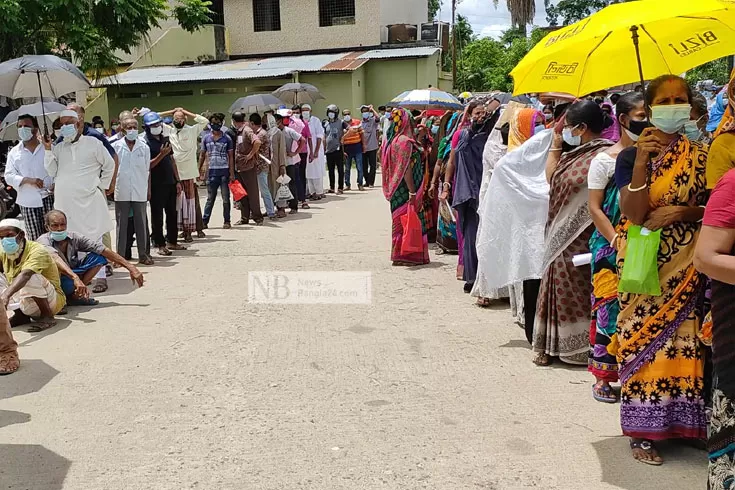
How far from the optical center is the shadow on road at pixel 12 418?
4391 mm

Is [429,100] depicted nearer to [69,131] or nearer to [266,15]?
[69,131]

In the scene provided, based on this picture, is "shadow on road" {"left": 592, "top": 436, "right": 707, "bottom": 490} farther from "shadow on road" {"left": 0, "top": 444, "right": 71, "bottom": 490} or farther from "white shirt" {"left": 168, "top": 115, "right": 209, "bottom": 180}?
"white shirt" {"left": 168, "top": 115, "right": 209, "bottom": 180}

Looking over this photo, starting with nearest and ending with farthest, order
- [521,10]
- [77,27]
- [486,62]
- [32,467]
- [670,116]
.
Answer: [670,116] < [32,467] < [77,27] < [521,10] < [486,62]

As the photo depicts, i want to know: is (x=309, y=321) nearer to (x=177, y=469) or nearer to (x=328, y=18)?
(x=177, y=469)

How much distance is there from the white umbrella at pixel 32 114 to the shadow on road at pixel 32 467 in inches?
265

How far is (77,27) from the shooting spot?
52.1 ft

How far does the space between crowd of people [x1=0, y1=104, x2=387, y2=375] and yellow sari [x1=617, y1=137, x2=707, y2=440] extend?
13.2 feet

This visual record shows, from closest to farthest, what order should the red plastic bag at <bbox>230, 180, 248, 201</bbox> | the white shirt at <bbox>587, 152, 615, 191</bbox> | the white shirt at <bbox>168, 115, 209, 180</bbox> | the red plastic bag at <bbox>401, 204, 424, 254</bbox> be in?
the white shirt at <bbox>587, 152, 615, 191</bbox>, the red plastic bag at <bbox>401, 204, 424, 254</bbox>, the white shirt at <bbox>168, 115, 209, 180</bbox>, the red plastic bag at <bbox>230, 180, 248, 201</bbox>

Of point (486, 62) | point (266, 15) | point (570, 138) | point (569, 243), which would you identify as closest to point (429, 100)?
point (570, 138)

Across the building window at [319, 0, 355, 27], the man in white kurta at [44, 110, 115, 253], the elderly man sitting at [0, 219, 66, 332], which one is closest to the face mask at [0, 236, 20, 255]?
the elderly man sitting at [0, 219, 66, 332]

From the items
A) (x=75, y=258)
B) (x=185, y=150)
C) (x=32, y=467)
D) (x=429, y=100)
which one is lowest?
(x=32, y=467)

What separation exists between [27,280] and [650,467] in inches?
189

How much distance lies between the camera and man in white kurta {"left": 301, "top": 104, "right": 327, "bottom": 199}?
1559 centimetres

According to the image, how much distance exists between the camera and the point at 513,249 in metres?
5.83
